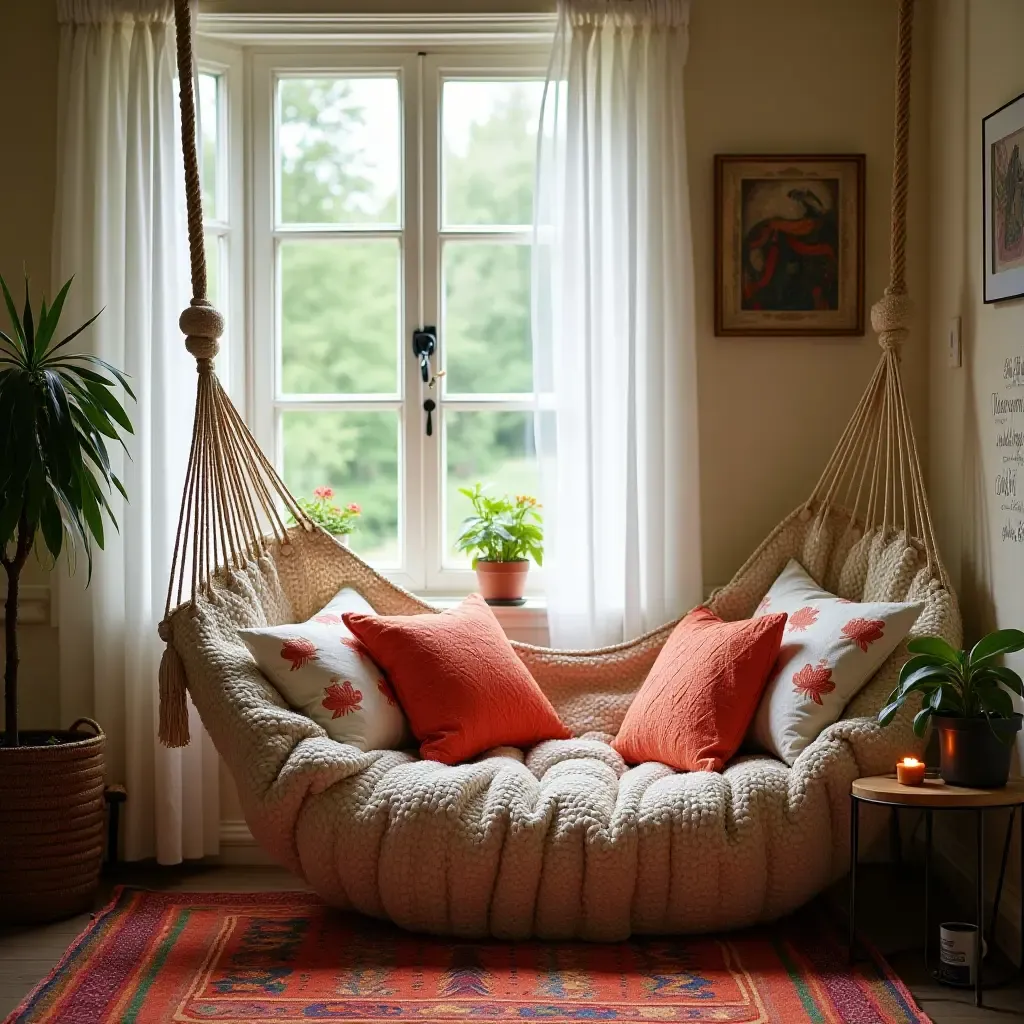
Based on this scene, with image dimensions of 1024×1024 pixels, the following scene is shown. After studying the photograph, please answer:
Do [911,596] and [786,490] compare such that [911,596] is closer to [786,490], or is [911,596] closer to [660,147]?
[786,490]

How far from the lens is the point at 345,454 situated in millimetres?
3467

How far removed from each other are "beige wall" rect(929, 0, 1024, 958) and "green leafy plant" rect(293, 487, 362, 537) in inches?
60.7

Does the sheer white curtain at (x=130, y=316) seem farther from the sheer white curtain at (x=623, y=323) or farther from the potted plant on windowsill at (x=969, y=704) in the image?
the potted plant on windowsill at (x=969, y=704)

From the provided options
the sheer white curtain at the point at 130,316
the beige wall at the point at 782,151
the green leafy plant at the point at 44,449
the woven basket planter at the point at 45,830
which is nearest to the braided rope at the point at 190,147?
the sheer white curtain at the point at 130,316

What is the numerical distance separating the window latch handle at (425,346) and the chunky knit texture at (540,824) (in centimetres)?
105

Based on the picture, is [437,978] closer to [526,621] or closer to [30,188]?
[526,621]

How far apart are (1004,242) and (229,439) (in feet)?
5.99

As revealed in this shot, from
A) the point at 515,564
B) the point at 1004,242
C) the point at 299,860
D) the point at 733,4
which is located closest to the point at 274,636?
the point at 299,860

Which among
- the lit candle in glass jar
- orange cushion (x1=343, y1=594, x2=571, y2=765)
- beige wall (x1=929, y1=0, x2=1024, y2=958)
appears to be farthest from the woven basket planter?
beige wall (x1=929, y1=0, x2=1024, y2=958)

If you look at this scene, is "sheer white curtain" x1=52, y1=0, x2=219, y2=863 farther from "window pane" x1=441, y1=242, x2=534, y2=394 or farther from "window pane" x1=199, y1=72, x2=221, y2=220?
"window pane" x1=441, y1=242, x2=534, y2=394

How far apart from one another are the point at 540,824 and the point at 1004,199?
65.2 inches

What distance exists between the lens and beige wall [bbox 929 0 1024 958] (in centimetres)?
270

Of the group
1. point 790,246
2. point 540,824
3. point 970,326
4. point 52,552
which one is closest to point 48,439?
point 52,552

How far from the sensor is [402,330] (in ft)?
11.3
